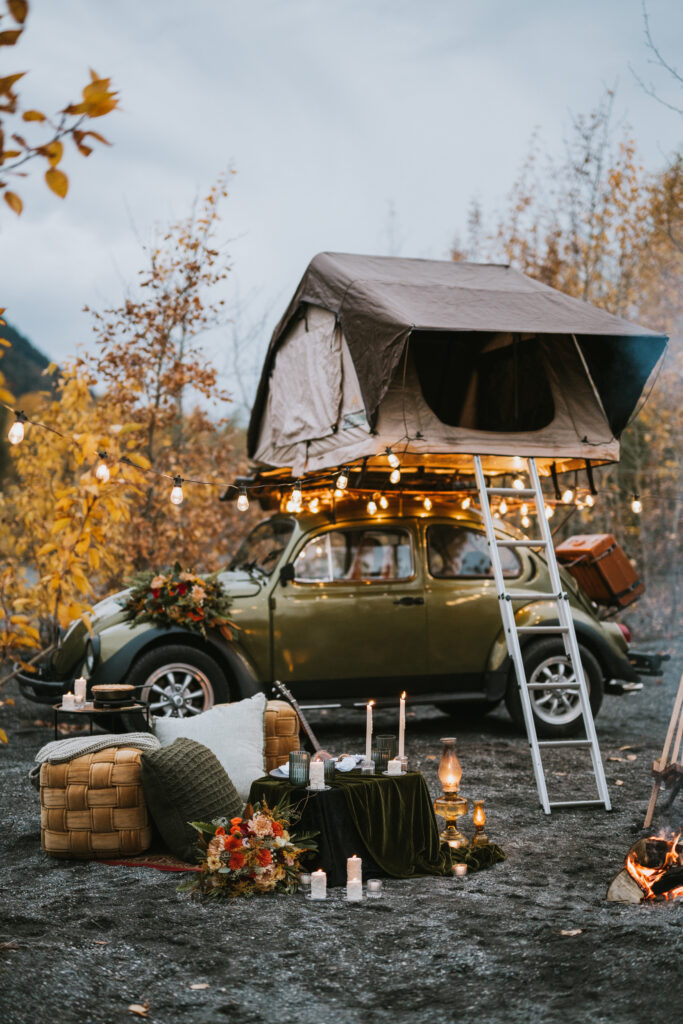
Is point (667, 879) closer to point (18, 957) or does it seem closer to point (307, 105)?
point (18, 957)

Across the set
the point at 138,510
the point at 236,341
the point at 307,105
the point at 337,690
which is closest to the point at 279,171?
the point at 236,341

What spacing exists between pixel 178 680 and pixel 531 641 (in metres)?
3.08

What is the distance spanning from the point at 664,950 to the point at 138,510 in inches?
361

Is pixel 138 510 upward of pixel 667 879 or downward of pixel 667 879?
upward

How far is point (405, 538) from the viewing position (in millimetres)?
8555

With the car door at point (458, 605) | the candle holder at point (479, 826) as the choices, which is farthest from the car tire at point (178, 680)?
the candle holder at point (479, 826)

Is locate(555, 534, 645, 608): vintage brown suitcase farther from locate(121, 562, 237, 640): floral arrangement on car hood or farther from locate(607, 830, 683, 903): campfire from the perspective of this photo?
locate(607, 830, 683, 903): campfire

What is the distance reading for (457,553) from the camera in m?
8.65

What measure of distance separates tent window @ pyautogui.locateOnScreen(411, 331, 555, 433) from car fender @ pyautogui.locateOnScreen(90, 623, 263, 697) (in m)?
2.68

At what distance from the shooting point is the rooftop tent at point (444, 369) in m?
7.01

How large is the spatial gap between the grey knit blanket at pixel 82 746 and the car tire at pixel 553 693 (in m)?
3.90

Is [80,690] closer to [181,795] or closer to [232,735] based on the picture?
[232,735]

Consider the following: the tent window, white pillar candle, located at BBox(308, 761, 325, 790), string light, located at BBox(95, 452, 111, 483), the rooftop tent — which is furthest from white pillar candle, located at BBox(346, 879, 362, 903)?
the tent window

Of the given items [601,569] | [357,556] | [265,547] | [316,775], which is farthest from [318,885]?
[601,569]
